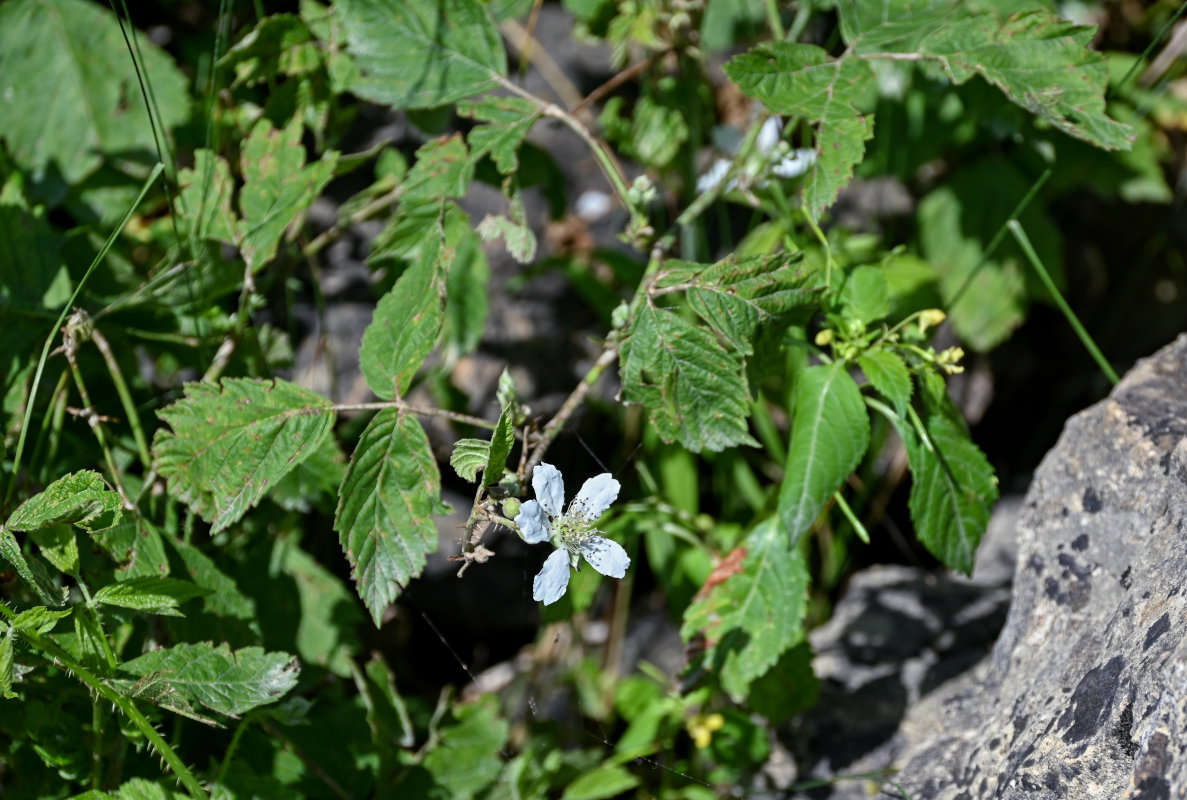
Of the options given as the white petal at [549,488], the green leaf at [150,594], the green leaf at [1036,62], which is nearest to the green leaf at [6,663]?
the green leaf at [150,594]

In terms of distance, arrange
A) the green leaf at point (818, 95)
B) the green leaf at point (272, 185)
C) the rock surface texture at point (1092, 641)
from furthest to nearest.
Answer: the green leaf at point (272, 185), the green leaf at point (818, 95), the rock surface texture at point (1092, 641)

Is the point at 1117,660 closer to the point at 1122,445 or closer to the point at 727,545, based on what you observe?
the point at 1122,445

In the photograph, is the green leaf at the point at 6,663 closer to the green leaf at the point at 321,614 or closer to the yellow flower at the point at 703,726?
the green leaf at the point at 321,614

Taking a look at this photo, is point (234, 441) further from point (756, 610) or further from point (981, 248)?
point (981, 248)

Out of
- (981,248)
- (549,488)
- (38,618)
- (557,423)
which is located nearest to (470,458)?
(549,488)

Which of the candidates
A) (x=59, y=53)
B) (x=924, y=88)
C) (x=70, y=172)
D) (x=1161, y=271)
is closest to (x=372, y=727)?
(x=70, y=172)

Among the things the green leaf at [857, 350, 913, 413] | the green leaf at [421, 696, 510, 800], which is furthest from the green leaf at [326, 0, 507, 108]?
the green leaf at [421, 696, 510, 800]

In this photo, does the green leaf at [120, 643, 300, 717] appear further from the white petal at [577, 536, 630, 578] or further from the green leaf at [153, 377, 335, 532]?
the white petal at [577, 536, 630, 578]
